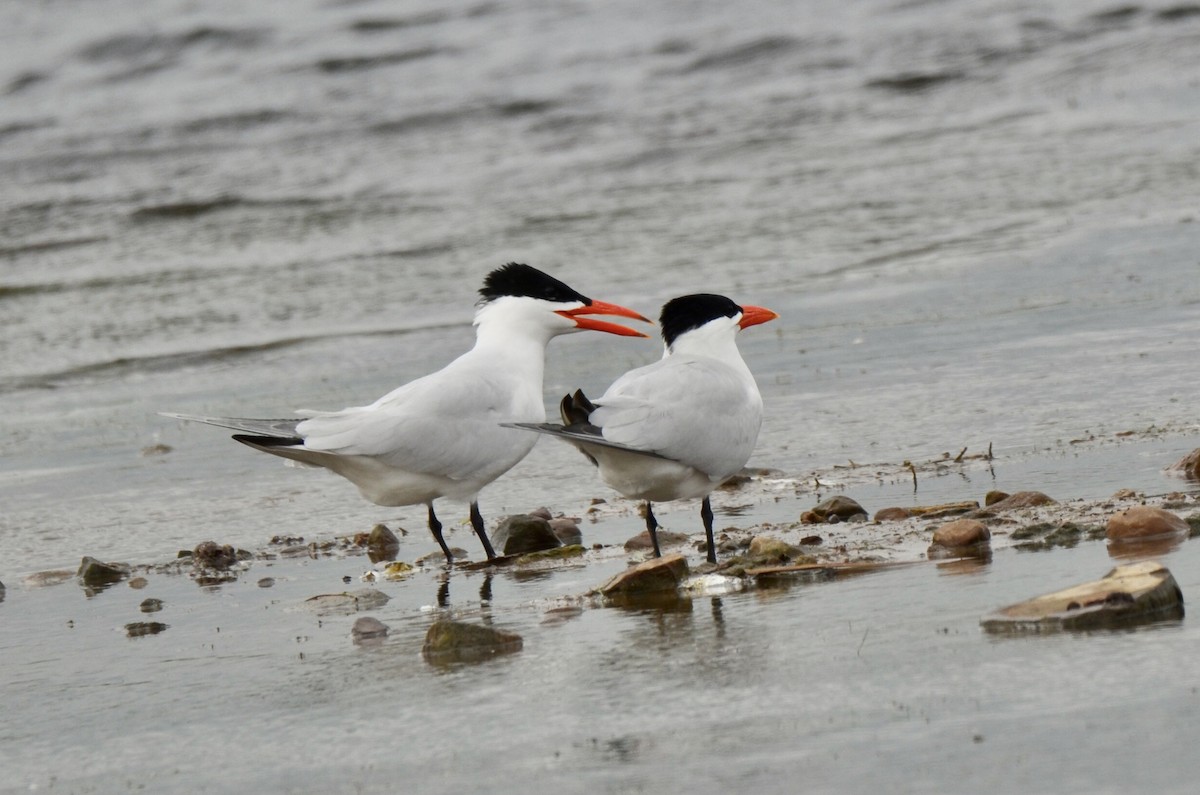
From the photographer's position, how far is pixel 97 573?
16.8 feet

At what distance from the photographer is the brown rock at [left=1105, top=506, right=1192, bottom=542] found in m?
3.96

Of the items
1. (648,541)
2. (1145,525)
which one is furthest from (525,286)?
(1145,525)

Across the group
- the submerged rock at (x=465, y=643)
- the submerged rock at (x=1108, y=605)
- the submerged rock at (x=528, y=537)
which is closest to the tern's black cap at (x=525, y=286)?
the submerged rock at (x=528, y=537)

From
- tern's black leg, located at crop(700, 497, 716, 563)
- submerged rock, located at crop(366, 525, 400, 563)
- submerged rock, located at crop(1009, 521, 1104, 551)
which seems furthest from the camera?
submerged rock, located at crop(366, 525, 400, 563)

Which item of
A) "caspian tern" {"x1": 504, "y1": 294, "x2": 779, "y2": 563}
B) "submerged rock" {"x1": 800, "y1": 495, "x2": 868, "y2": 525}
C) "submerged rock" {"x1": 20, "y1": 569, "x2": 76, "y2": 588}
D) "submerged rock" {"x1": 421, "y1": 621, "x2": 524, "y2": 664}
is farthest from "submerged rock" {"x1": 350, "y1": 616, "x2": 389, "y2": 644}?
"submerged rock" {"x1": 20, "y1": 569, "x2": 76, "y2": 588}

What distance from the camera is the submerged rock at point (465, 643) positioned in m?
3.61

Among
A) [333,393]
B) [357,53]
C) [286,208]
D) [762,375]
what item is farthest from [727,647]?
[357,53]

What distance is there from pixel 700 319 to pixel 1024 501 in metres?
1.31

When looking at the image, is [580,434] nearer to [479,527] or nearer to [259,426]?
[479,527]

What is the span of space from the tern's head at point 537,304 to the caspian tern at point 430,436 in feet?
0.75

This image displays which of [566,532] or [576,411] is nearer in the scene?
[576,411]

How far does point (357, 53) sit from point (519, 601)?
18.5 metres

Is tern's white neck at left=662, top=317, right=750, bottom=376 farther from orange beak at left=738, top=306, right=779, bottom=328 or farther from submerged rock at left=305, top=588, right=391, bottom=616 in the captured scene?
submerged rock at left=305, top=588, right=391, bottom=616

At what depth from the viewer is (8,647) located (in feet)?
14.1
